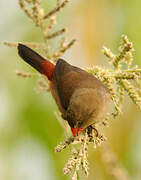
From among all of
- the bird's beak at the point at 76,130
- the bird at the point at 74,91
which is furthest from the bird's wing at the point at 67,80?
the bird's beak at the point at 76,130

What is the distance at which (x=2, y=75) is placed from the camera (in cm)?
350

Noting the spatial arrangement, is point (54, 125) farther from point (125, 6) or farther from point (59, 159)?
point (125, 6)

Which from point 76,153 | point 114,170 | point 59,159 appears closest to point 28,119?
point 59,159

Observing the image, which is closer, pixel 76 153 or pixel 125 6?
pixel 76 153

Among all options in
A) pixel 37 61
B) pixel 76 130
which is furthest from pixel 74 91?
pixel 76 130

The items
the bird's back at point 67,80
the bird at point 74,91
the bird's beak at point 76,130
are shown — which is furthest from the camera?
the bird's back at point 67,80

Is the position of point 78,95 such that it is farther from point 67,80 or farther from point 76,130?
point 76,130

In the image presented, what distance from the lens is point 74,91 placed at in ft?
10.2

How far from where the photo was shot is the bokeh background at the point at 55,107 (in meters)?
3.10

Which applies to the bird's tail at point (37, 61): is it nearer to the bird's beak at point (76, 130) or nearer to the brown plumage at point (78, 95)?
the brown plumage at point (78, 95)

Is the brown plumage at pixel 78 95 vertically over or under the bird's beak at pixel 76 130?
over

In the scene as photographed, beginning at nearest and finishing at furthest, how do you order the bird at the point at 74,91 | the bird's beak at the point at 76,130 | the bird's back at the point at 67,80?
the bird's beak at the point at 76,130 → the bird at the point at 74,91 → the bird's back at the point at 67,80

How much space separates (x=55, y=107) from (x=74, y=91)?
265 millimetres

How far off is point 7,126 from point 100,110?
2.79ft
